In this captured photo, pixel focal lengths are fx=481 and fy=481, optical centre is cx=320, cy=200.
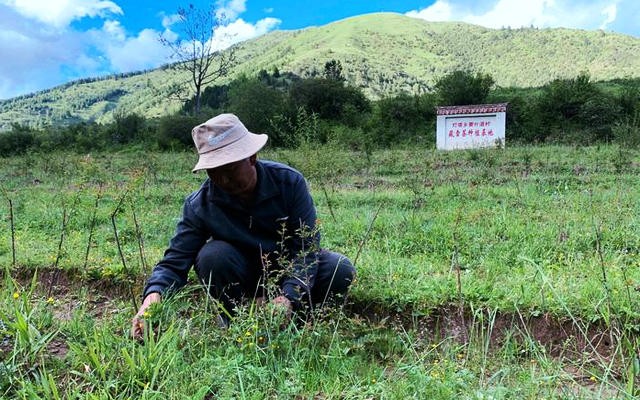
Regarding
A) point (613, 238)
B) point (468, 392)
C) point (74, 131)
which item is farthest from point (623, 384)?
point (74, 131)

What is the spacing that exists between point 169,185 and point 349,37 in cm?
13155

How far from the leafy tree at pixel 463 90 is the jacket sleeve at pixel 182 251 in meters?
24.9

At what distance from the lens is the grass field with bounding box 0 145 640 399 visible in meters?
1.85

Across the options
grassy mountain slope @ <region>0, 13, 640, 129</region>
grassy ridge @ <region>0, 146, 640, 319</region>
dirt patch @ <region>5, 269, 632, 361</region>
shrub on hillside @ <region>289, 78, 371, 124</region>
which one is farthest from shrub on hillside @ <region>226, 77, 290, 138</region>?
grassy mountain slope @ <region>0, 13, 640, 129</region>

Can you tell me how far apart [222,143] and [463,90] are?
25628 millimetres

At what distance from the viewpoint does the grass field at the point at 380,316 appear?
185 cm

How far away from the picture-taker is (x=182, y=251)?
8.49 ft

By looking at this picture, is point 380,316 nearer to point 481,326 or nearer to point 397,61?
point 481,326

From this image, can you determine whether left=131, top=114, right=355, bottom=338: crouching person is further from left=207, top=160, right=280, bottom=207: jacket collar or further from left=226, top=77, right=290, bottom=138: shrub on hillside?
left=226, top=77, right=290, bottom=138: shrub on hillside

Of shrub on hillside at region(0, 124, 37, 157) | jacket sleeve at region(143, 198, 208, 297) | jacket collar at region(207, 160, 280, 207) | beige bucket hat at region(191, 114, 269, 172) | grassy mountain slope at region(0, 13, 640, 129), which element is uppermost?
grassy mountain slope at region(0, 13, 640, 129)

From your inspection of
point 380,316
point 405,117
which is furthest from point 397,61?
point 380,316

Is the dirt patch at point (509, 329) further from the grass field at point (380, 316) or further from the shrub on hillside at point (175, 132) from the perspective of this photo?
the shrub on hillside at point (175, 132)

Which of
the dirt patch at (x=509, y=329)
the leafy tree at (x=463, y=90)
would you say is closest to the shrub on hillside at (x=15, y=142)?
the leafy tree at (x=463, y=90)

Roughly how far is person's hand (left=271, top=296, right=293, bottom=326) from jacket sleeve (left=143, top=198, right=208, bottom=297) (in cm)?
61
